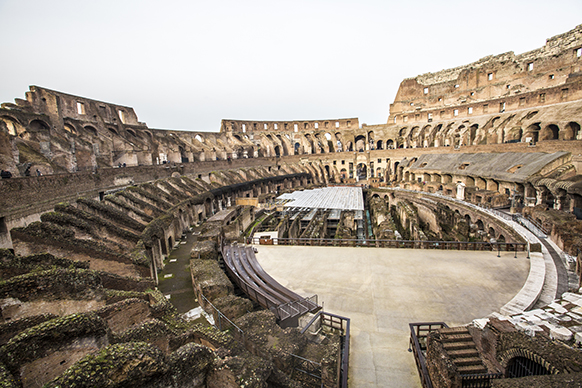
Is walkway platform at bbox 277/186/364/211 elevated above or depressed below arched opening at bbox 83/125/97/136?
below

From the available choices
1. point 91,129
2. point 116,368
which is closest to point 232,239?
point 116,368

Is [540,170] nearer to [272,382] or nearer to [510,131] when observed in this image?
[510,131]

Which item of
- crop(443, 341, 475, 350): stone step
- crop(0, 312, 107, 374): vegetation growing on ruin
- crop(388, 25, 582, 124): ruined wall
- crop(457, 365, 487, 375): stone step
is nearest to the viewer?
crop(0, 312, 107, 374): vegetation growing on ruin

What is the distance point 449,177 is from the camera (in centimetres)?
2838

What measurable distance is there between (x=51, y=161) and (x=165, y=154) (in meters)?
11.0

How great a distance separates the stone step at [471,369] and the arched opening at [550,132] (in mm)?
30136

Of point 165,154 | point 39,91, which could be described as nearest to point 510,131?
point 165,154

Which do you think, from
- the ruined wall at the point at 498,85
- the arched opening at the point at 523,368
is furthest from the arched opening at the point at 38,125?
the ruined wall at the point at 498,85

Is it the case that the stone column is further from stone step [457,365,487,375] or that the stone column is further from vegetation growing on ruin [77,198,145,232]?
vegetation growing on ruin [77,198,145,232]

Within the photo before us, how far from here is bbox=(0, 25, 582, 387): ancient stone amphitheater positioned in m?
4.14

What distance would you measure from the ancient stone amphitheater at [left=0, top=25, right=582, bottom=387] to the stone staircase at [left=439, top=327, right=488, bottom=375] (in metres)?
0.03

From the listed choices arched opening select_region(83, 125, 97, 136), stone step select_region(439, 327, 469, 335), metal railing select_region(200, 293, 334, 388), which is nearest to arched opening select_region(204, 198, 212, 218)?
arched opening select_region(83, 125, 97, 136)

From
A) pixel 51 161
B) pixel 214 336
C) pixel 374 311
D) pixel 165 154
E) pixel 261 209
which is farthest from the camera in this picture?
pixel 165 154

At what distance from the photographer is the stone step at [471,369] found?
17.2 ft
